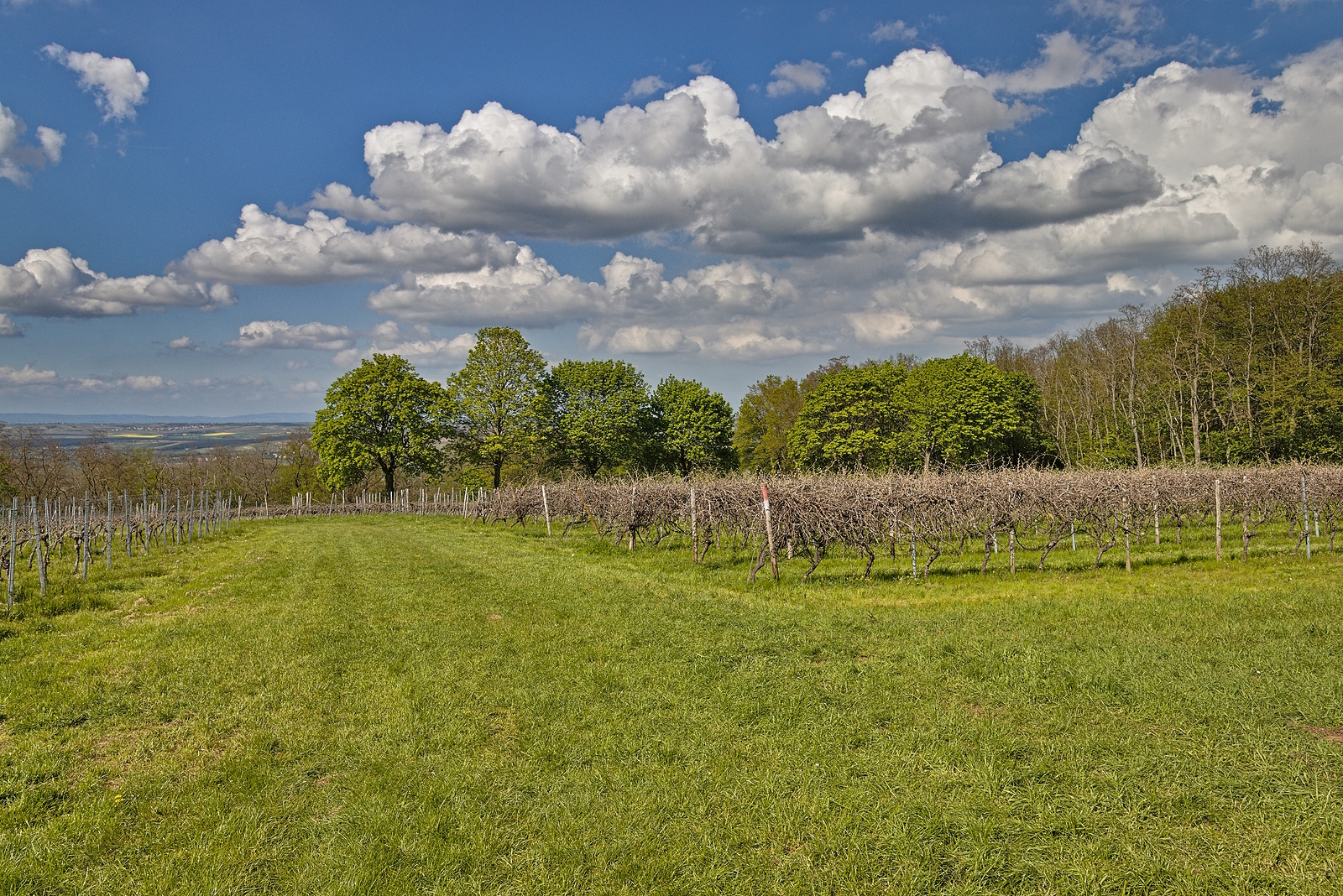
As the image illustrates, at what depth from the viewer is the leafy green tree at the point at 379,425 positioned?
4066 cm

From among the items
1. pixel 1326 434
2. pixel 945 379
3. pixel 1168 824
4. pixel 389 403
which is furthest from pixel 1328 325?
pixel 389 403

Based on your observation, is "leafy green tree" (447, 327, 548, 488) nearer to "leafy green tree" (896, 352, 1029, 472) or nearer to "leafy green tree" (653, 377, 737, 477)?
"leafy green tree" (653, 377, 737, 477)

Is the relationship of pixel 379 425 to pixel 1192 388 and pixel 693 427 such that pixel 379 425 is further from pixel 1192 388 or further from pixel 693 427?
pixel 1192 388

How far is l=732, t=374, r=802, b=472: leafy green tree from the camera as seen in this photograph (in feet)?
189

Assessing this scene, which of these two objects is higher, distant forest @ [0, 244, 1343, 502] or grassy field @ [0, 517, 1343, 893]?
distant forest @ [0, 244, 1343, 502]

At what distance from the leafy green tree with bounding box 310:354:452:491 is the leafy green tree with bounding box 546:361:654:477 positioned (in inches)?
304

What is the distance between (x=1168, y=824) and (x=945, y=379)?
44807mm

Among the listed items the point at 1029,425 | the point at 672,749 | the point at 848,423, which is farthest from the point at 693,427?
the point at 672,749

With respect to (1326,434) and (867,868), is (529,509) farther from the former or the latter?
(1326,434)

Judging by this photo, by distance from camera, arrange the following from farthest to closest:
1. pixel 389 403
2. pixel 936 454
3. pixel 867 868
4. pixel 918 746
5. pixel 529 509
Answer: pixel 936 454, pixel 389 403, pixel 529 509, pixel 918 746, pixel 867 868

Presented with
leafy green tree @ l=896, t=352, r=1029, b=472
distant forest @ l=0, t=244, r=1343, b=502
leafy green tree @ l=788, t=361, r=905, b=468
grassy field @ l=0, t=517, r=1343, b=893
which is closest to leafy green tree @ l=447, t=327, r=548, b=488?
distant forest @ l=0, t=244, r=1343, b=502

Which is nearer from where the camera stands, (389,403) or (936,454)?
(389,403)

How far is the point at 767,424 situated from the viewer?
60219 mm

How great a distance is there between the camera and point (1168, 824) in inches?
175
